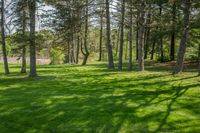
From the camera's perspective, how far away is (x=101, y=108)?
11062 mm

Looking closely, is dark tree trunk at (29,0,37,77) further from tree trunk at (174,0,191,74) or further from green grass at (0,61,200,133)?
tree trunk at (174,0,191,74)

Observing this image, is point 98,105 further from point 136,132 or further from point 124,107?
point 136,132

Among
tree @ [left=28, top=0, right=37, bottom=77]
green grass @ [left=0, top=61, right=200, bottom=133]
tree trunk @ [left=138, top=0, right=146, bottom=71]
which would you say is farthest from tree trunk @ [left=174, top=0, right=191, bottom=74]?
tree @ [left=28, top=0, right=37, bottom=77]

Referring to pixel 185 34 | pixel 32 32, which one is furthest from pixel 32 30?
pixel 185 34

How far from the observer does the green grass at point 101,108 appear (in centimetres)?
918

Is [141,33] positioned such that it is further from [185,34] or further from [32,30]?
[32,30]

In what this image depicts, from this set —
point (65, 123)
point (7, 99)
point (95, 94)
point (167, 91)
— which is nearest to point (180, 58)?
point (167, 91)

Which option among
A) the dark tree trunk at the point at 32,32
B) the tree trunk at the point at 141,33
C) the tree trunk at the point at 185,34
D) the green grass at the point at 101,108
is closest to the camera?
the green grass at the point at 101,108

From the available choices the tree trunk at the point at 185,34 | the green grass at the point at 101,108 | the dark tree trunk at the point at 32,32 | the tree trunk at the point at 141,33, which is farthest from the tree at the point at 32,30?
the tree trunk at the point at 185,34

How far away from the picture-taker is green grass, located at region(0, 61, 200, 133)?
30.1 feet

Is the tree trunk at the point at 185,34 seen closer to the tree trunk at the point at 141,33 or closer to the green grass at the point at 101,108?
the tree trunk at the point at 141,33

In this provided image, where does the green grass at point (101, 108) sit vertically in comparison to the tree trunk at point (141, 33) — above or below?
below

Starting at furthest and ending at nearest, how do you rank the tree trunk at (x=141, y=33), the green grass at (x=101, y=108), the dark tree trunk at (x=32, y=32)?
the tree trunk at (x=141, y=33)
the dark tree trunk at (x=32, y=32)
the green grass at (x=101, y=108)

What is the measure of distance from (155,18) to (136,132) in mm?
19496
